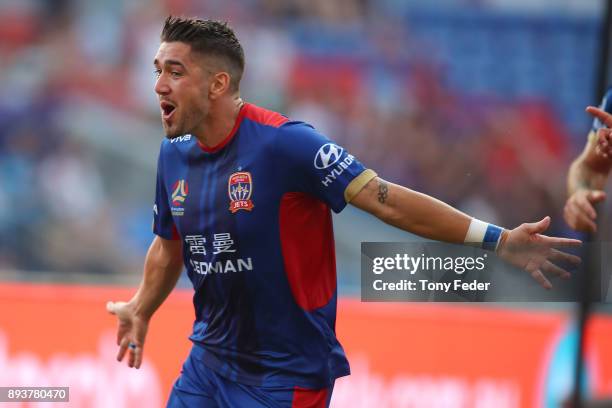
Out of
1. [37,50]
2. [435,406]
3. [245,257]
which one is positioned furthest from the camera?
[37,50]

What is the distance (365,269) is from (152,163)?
7259 millimetres

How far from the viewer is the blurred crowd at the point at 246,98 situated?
437 inches

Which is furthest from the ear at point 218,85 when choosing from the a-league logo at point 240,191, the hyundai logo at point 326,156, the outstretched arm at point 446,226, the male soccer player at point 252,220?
the outstretched arm at point 446,226

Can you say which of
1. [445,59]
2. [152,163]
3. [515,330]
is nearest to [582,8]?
[445,59]

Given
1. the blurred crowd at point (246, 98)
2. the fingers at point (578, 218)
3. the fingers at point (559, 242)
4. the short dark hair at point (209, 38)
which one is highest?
the blurred crowd at point (246, 98)

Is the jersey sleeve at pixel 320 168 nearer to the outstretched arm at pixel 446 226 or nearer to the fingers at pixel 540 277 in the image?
the outstretched arm at pixel 446 226

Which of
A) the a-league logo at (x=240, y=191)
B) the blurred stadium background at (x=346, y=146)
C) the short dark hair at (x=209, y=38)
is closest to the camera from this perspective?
the a-league logo at (x=240, y=191)

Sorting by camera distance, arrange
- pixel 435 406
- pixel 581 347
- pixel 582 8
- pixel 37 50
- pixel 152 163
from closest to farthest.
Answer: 1. pixel 581 347
2. pixel 435 406
3. pixel 152 163
4. pixel 37 50
5. pixel 582 8

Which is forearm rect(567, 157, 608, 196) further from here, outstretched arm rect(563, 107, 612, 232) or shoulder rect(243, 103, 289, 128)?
shoulder rect(243, 103, 289, 128)

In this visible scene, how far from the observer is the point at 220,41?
14.5 feet

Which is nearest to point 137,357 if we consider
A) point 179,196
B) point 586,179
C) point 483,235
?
point 179,196

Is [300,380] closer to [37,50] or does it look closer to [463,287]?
[463,287]

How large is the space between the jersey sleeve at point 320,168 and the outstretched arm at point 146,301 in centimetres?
91

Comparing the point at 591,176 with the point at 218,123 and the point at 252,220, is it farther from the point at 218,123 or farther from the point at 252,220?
the point at 218,123
